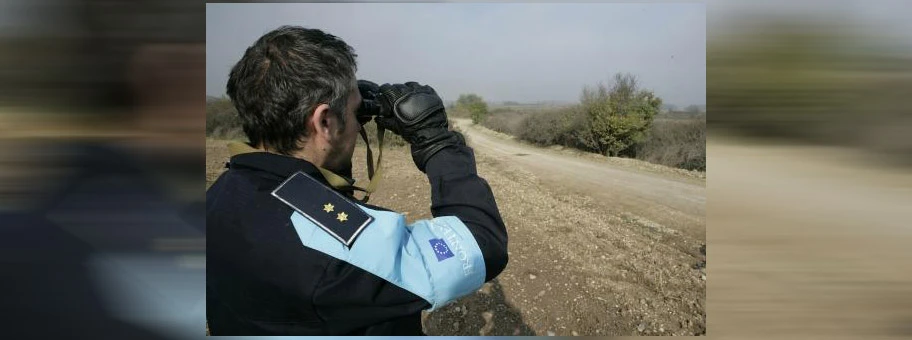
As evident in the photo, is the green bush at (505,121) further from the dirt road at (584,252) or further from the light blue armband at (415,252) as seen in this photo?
the light blue armband at (415,252)

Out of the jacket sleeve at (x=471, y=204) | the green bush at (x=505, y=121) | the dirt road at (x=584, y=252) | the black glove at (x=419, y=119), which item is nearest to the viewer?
the jacket sleeve at (x=471, y=204)

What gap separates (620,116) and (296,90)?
13362 millimetres

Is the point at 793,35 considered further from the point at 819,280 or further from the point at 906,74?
the point at 819,280

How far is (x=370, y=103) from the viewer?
1184mm

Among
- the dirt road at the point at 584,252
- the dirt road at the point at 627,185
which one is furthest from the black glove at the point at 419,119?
the dirt road at the point at 627,185

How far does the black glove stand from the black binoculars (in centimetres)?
1

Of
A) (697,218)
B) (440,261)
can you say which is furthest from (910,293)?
(697,218)

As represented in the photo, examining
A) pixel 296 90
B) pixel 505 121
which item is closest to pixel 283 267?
pixel 296 90

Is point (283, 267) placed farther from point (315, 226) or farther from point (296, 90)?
point (296, 90)

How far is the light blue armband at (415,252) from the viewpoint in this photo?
79 centimetres

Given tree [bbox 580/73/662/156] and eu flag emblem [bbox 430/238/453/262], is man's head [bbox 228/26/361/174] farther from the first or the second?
tree [bbox 580/73/662/156]

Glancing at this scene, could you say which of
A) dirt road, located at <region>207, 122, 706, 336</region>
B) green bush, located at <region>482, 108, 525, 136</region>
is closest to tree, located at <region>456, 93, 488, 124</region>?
green bush, located at <region>482, 108, 525, 136</region>

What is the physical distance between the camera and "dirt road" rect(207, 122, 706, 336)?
3385 mm

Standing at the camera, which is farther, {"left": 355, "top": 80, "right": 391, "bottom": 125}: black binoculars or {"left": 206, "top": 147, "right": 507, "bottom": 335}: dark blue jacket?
{"left": 355, "top": 80, "right": 391, "bottom": 125}: black binoculars
